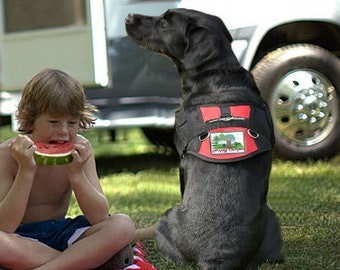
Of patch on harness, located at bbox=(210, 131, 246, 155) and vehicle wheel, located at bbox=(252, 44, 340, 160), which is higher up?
patch on harness, located at bbox=(210, 131, 246, 155)

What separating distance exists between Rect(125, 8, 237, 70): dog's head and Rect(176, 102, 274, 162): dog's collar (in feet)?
1.12

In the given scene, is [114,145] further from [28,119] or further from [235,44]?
[28,119]

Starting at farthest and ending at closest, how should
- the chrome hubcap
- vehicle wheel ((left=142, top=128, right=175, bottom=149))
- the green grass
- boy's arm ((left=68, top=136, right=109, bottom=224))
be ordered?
vehicle wheel ((left=142, top=128, right=175, bottom=149)), the chrome hubcap, the green grass, boy's arm ((left=68, top=136, right=109, bottom=224))

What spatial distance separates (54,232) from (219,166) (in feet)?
2.85

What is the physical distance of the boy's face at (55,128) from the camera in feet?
14.3

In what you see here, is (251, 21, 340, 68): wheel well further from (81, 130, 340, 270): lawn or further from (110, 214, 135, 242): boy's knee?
(110, 214, 135, 242): boy's knee

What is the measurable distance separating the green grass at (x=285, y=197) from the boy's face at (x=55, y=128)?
0.84 metres

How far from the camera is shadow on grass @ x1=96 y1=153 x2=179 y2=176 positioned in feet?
29.5

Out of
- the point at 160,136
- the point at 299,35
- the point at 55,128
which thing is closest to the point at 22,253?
the point at 55,128

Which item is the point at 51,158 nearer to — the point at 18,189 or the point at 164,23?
the point at 18,189

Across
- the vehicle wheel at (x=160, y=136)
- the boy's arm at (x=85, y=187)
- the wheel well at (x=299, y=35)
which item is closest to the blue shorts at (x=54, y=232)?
the boy's arm at (x=85, y=187)

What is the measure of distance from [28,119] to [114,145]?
7089 mm

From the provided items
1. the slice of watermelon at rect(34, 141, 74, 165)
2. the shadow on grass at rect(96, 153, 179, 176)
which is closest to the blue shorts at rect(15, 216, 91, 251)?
the slice of watermelon at rect(34, 141, 74, 165)

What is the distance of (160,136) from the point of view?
10.0m
